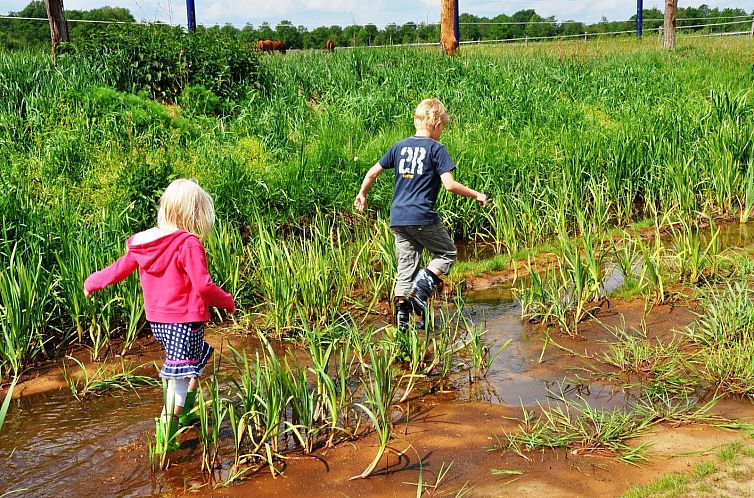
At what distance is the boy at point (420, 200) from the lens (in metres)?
5.33

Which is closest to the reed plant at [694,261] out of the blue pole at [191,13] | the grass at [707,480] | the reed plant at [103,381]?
the grass at [707,480]


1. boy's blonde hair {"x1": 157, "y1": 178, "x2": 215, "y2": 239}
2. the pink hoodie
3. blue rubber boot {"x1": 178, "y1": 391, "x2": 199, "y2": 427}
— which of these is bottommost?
blue rubber boot {"x1": 178, "y1": 391, "x2": 199, "y2": 427}

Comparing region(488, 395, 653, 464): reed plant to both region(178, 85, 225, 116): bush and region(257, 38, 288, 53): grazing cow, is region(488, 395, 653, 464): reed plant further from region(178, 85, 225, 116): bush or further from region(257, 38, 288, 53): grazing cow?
region(257, 38, 288, 53): grazing cow

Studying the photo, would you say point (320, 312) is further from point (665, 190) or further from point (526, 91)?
point (526, 91)

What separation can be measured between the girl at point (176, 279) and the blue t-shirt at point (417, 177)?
5.96 feet

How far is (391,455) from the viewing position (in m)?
3.83

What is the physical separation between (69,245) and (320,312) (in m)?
1.93

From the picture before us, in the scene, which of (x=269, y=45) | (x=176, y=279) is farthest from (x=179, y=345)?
(x=269, y=45)

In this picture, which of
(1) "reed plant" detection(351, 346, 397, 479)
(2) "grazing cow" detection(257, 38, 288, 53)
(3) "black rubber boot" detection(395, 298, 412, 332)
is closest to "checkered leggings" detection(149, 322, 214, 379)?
(1) "reed plant" detection(351, 346, 397, 479)

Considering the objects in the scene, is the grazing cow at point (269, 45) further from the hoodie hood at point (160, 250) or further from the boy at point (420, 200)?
the hoodie hood at point (160, 250)

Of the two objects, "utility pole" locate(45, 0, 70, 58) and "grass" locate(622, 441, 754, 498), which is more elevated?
"utility pole" locate(45, 0, 70, 58)

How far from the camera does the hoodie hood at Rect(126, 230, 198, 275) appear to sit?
383 centimetres

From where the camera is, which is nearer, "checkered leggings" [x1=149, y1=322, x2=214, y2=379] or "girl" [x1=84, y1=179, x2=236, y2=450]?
"girl" [x1=84, y1=179, x2=236, y2=450]

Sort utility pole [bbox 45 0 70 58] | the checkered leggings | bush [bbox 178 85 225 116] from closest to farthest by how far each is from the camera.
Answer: the checkered leggings < bush [bbox 178 85 225 116] < utility pole [bbox 45 0 70 58]
